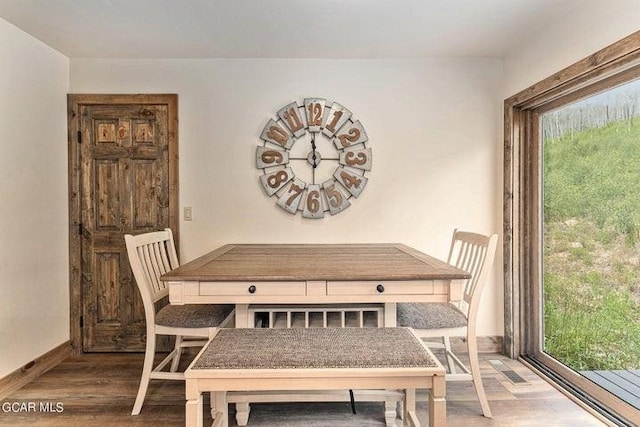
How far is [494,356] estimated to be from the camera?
2826 mm

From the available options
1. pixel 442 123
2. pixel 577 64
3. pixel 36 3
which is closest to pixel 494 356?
pixel 442 123

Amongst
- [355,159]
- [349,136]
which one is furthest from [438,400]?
[349,136]

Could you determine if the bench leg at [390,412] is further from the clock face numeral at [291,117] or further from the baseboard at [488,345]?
the clock face numeral at [291,117]

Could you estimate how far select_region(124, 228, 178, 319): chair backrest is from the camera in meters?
1.98

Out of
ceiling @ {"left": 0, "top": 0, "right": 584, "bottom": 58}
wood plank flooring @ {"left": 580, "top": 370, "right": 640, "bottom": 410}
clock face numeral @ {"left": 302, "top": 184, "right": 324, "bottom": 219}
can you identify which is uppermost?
ceiling @ {"left": 0, "top": 0, "right": 584, "bottom": 58}

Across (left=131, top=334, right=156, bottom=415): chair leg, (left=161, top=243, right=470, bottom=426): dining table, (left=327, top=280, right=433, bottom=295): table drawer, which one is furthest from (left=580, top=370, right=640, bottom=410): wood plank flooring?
(left=131, top=334, right=156, bottom=415): chair leg

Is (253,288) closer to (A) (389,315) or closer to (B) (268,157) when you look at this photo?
(A) (389,315)

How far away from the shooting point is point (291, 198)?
291 cm

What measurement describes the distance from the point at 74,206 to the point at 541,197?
3407mm

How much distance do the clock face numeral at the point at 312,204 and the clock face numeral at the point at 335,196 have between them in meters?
0.07

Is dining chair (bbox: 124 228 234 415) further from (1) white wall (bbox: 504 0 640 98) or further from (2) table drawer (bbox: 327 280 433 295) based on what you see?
(1) white wall (bbox: 504 0 640 98)

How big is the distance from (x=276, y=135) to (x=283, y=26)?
0.78 metres

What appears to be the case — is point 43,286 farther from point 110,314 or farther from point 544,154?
point 544,154

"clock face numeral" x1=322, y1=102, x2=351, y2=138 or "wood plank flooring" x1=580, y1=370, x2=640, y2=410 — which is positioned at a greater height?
"clock face numeral" x1=322, y1=102, x2=351, y2=138
